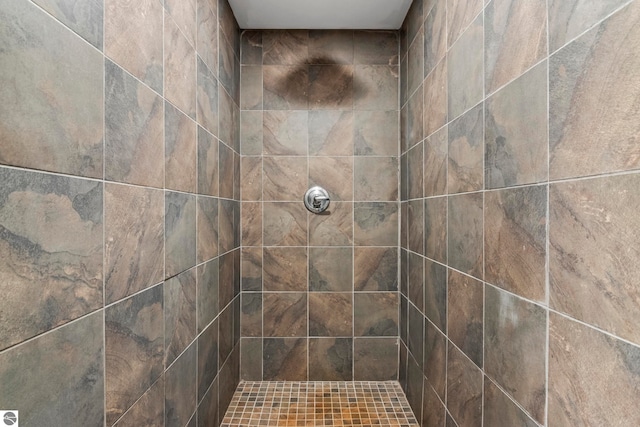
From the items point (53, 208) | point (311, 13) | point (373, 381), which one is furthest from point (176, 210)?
point (373, 381)

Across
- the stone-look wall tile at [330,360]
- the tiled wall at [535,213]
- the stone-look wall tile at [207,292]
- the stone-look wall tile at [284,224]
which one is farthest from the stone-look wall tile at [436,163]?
the stone-look wall tile at [330,360]

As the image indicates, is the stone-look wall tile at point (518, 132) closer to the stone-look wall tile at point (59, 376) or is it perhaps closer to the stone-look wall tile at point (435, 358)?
the stone-look wall tile at point (435, 358)

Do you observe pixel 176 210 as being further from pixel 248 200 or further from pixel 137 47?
pixel 248 200

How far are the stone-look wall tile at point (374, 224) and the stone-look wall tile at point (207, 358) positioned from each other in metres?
1.04

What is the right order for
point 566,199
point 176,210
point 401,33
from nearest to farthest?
1. point 566,199
2. point 176,210
3. point 401,33

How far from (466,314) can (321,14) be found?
183 cm

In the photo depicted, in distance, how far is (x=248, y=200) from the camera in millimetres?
2410

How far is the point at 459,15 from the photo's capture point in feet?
4.64

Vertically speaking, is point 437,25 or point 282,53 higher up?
point 282,53

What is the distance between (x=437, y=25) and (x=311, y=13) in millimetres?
845

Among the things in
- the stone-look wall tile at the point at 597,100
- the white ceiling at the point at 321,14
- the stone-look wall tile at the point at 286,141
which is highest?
the white ceiling at the point at 321,14

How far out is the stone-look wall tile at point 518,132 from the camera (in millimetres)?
887

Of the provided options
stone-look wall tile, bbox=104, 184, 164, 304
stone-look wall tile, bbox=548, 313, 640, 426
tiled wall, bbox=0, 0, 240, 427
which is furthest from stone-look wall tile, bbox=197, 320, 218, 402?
stone-look wall tile, bbox=548, 313, 640, 426

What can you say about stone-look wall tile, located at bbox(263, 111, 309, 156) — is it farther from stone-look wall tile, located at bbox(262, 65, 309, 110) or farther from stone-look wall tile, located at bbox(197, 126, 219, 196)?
stone-look wall tile, located at bbox(197, 126, 219, 196)
